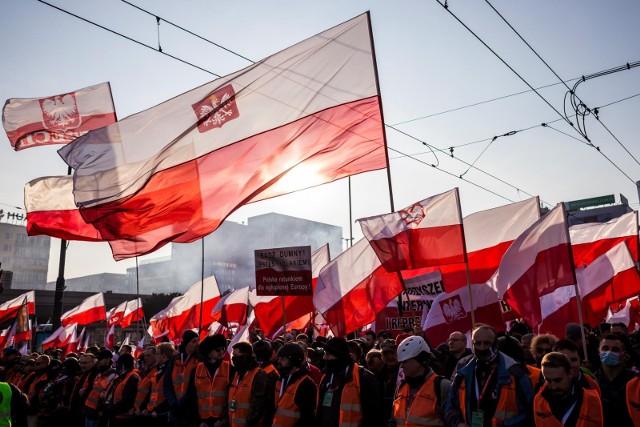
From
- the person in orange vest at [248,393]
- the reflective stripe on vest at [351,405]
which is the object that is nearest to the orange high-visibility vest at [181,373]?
the person in orange vest at [248,393]

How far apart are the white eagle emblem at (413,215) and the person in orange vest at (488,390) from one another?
4.73m

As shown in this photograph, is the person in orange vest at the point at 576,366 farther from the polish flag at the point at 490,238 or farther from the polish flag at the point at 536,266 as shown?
the polish flag at the point at 490,238

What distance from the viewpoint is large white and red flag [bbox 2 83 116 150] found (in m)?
A: 15.8

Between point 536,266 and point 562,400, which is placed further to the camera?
point 536,266

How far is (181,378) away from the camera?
7.87m

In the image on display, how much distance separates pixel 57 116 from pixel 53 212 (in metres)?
8.46

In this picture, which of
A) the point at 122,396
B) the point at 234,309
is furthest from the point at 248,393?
the point at 234,309

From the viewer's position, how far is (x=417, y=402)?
17.3ft

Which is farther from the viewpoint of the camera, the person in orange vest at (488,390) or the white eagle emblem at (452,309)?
the white eagle emblem at (452,309)

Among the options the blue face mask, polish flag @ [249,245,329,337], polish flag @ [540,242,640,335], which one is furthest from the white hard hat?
polish flag @ [249,245,329,337]

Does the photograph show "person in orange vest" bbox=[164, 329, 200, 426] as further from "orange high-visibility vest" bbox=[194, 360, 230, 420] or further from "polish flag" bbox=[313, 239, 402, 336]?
"polish flag" bbox=[313, 239, 402, 336]

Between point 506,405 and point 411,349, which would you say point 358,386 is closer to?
point 411,349

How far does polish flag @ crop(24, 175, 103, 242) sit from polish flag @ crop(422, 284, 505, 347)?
228 inches

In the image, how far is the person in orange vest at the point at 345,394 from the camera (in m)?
5.92
